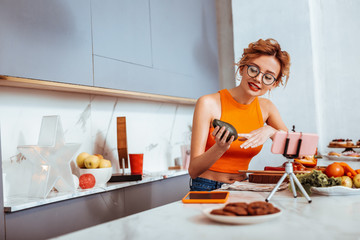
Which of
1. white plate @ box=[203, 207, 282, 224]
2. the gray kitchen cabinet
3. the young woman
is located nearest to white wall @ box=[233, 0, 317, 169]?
the gray kitchen cabinet

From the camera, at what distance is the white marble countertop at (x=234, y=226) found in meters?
0.80

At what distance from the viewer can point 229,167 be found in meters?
1.81

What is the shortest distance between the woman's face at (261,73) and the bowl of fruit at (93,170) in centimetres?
96

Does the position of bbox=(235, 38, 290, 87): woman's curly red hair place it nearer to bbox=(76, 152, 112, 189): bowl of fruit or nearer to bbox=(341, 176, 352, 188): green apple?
bbox=(341, 176, 352, 188): green apple

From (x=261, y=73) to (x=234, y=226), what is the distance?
973mm

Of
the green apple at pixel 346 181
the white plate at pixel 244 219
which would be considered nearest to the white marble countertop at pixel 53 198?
the white plate at pixel 244 219

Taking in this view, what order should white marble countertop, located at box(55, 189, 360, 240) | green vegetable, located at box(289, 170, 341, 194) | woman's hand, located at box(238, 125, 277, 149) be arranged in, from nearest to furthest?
1. white marble countertop, located at box(55, 189, 360, 240)
2. green vegetable, located at box(289, 170, 341, 194)
3. woman's hand, located at box(238, 125, 277, 149)

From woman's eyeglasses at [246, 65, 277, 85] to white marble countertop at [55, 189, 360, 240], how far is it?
27.7 inches

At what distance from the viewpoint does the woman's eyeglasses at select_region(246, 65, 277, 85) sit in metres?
1.65

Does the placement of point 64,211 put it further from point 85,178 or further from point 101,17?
point 101,17

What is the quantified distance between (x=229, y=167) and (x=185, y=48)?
1367 millimetres

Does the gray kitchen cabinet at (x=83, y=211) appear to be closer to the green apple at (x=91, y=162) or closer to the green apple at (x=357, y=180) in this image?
the green apple at (x=91, y=162)

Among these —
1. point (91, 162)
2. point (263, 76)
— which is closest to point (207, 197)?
point (263, 76)

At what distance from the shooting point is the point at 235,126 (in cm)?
186
